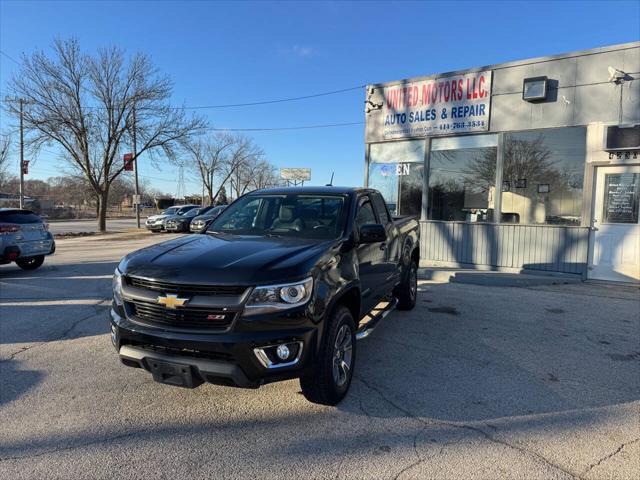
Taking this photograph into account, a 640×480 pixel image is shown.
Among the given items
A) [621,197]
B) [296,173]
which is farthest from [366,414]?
[296,173]

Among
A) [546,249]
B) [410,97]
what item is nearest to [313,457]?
[546,249]

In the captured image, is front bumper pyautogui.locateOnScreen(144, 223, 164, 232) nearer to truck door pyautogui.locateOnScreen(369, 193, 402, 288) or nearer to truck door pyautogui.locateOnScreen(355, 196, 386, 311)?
truck door pyautogui.locateOnScreen(369, 193, 402, 288)

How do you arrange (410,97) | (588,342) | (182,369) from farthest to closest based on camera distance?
1. (410,97)
2. (588,342)
3. (182,369)

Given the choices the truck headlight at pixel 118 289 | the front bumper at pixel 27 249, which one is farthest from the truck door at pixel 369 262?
the front bumper at pixel 27 249

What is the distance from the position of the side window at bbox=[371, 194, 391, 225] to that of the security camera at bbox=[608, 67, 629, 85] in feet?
21.7

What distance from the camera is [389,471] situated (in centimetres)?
284

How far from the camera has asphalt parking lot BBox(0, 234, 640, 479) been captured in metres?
2.90

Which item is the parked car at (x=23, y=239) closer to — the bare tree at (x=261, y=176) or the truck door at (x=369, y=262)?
the truck door at (x=369, y=262)

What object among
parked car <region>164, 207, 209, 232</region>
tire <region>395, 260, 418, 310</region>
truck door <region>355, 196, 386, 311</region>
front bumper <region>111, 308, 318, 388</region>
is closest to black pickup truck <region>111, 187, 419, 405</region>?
front bumper <region>111, 308, 318, 388</region>

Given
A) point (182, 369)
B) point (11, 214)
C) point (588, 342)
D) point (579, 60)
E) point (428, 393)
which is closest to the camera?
point (182, 369)

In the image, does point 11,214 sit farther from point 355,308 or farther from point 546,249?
point 546,249

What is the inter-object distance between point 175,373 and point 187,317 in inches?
15.1

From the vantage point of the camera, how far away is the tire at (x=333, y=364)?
11.1 ft

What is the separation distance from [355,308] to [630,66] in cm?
870
